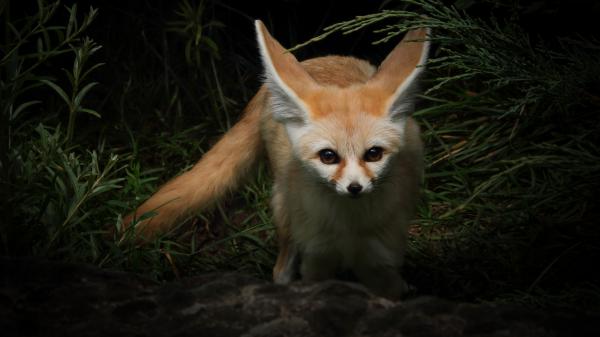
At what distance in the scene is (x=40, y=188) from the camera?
9.95 feet

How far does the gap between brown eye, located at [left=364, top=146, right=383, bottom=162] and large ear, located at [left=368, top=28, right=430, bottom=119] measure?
0.46ft

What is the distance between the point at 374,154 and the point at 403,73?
1.14 feet

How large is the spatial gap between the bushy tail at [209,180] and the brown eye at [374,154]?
90 cm

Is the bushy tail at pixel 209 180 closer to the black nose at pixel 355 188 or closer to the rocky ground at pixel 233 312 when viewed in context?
the black nose at pixel 355 188

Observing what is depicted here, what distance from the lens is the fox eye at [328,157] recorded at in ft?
8.97

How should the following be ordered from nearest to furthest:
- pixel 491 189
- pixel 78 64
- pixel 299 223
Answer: pixel 78 64 → pixel 299 223 → pixel 491 189

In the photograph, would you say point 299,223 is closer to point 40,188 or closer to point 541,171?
point 40,188

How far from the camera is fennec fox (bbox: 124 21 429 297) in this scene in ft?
8.99

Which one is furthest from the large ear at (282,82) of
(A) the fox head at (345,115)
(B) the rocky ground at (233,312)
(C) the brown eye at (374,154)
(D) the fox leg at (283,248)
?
(B) the rocky ground at (233,312)

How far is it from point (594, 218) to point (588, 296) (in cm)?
60

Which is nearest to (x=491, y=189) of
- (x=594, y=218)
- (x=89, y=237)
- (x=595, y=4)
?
(x=594, y=218)

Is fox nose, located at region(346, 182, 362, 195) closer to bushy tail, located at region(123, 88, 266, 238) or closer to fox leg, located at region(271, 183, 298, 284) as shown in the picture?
fox leg, located at region(271, 183, 298, 284)

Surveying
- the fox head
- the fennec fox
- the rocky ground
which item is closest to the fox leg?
the fennec fox

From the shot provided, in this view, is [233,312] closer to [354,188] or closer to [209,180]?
[354,188]
